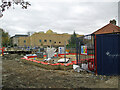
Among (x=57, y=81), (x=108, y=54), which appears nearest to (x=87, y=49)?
(x=108, y=54)

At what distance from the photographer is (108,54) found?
22.2 feet

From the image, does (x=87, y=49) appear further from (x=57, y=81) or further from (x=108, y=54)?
(x=57, y=81)

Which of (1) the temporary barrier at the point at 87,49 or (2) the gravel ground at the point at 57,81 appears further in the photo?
(1) the temporary barrier at the point at 87,49

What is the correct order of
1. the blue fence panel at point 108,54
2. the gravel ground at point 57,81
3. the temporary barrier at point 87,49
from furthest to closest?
the temporary barrier at point 87,49
the blue fence panel at point 108,54
the gravel ground at point 57,81

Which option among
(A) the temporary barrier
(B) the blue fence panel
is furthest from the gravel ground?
(A) the temporary barrier

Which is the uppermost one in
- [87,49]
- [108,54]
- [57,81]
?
[87,49]

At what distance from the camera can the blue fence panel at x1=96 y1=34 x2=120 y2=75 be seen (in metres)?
6.75

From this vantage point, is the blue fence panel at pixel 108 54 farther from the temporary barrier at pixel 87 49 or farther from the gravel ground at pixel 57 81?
the temporary barrier at pixel 87 49

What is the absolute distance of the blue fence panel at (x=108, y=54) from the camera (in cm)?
675

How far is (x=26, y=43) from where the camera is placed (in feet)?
227

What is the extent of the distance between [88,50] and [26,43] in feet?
212

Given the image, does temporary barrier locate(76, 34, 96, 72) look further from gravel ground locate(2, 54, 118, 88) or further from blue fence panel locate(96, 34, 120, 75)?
gravel ground locate(2, 54, 118, 88)

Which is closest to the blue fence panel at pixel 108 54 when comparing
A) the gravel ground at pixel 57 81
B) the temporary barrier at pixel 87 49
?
the gravel ground at pixel 57 81

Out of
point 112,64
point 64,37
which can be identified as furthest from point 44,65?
point 64,37
